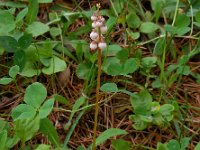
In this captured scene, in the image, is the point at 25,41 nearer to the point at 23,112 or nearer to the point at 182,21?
the point at 23,112

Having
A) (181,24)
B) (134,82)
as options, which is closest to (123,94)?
(134,82)

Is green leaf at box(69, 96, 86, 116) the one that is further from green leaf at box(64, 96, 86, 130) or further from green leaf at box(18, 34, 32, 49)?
green leaf at box(18, 34, 32, 49)

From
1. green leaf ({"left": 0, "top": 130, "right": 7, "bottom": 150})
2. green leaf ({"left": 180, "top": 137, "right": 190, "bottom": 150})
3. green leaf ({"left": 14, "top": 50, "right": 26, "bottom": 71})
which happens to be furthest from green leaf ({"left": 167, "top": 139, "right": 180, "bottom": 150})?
green leaf ({"left": 14, "top": 50, "right": 26, "bottom": 71})

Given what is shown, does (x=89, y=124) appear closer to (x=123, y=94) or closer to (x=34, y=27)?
(x=123, y=94)

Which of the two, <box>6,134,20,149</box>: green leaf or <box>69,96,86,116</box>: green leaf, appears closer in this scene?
<box>6,134,20,149</box>: green leaf

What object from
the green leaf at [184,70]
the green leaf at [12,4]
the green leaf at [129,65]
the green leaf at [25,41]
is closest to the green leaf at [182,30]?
the green leaf at [184,70]

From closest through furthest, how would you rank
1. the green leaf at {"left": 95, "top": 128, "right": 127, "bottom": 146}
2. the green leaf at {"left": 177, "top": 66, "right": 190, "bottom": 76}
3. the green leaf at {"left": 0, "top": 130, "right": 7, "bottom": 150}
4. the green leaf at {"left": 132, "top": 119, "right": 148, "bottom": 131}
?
the green leaf at {"left": 0, "top": 130, "right": 7, "bottom": 150} < the green leaf at {"left": 95, "top": 128, "right": 127, "bottom": 146} < the green leaf at {"left": 132, "top": 119, "right": 148, "bottom": 131} < the green leaf at {"left": 177, "top": 66, "right": 190, "bottom": 76}

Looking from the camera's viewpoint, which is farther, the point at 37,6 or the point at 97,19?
the point at 37,6
